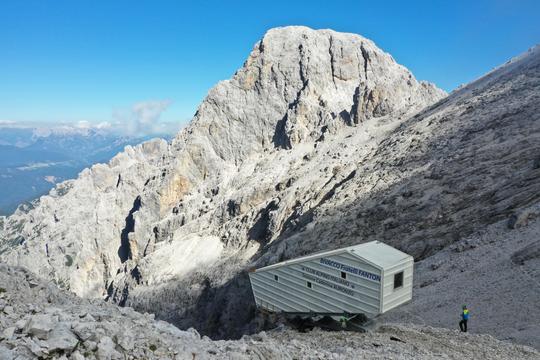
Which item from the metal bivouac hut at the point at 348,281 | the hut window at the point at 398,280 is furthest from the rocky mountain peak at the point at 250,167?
the hut window at the point at 398,280

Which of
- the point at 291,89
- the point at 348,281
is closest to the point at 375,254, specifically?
the point at 348,281

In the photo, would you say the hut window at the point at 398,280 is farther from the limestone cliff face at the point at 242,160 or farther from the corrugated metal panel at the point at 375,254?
the limestone cliff face at the point at 242,160

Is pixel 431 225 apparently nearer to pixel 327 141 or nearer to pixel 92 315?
pixel 92 315

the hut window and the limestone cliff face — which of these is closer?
the hut window

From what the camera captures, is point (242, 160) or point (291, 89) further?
point (291, 89)

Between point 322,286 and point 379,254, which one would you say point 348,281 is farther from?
point 379,254

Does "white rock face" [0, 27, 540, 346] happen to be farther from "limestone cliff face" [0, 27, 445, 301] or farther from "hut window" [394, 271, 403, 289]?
"hut window" [394, 271, 403, 289]

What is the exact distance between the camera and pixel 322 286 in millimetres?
18516

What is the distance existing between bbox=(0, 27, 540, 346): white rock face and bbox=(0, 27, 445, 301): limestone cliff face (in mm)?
321

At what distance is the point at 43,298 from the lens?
1260 cm

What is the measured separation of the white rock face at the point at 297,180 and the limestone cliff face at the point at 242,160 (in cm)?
32

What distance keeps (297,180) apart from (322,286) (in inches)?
1691

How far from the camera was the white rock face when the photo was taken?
32.7 m

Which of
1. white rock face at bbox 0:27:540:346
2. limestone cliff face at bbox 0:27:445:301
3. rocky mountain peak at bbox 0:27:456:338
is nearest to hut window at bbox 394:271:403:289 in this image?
white rock face at bbox 0:27:540:346
